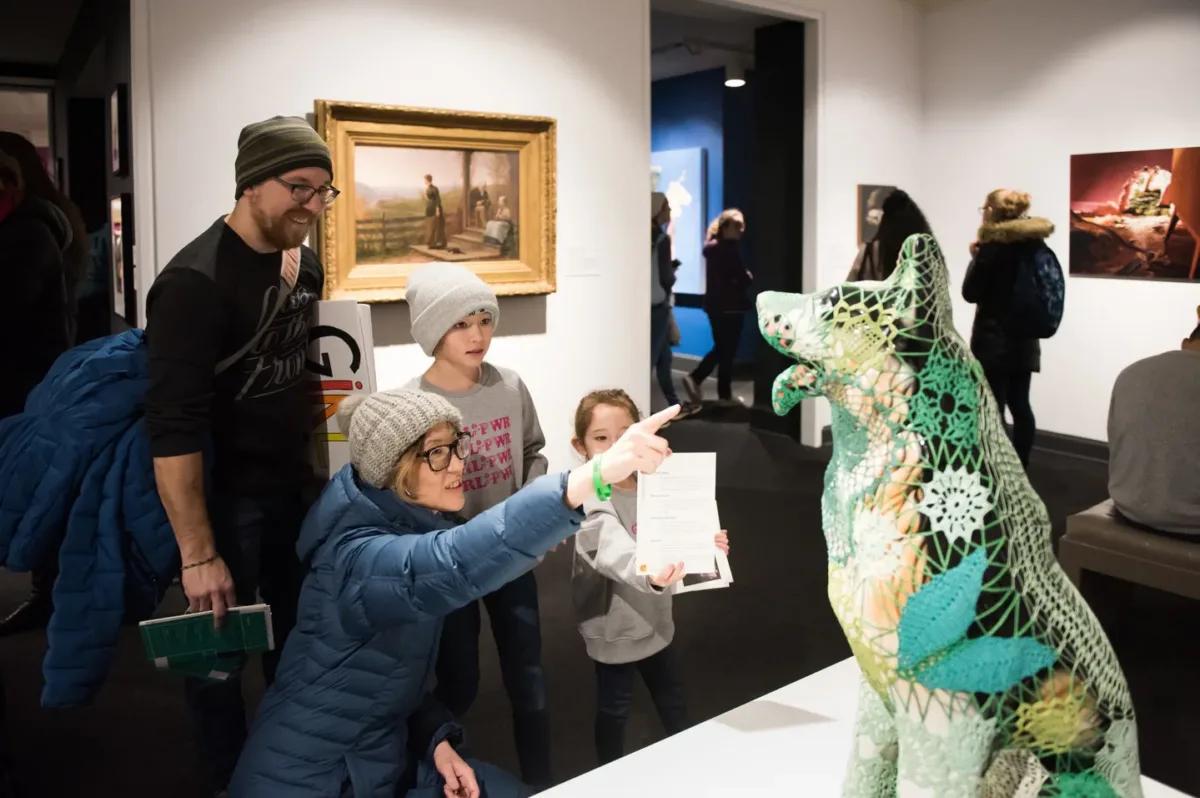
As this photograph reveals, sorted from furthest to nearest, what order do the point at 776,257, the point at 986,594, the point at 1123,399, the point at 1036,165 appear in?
1. the point at 776,257
2. the point at 1036,165
3. the point at 1123,399
4. the point at 986,594

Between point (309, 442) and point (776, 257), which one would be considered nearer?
point (309, 442)

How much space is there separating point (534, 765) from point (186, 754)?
1.01 meters

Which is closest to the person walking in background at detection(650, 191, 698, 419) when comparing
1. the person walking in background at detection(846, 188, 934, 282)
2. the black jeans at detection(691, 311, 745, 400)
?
the black jeans at detection(691, 311, 745, 400)

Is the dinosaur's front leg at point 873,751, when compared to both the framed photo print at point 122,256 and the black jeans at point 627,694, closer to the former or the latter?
the black jeans at point 627,694

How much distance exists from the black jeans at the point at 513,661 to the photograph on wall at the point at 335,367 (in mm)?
471

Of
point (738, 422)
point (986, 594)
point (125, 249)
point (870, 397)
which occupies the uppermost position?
point (125, 249)

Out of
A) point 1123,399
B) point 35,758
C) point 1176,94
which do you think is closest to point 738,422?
point 1176,94

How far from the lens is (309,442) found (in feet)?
7.39

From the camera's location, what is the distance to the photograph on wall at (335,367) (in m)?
2.22

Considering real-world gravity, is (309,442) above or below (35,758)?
above

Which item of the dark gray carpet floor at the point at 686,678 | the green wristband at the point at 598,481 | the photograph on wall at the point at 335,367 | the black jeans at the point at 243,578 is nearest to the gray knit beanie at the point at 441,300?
the photograph on wall at the point at 335,367

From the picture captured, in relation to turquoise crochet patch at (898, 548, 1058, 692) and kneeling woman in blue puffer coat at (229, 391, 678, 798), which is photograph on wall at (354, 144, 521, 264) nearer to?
kneeling woman in blue puffer coat at (229, 391, 678, 798)

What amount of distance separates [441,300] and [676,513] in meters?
0.84

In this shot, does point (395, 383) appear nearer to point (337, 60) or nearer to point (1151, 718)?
point (337, 60)
